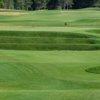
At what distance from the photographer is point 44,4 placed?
10656 cm

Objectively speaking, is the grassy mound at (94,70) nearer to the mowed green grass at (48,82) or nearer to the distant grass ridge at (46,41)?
the mowed green grass at (48,82)

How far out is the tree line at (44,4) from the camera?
3947 inches

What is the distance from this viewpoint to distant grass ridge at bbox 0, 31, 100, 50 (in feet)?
79.6

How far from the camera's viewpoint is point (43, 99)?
809 cm

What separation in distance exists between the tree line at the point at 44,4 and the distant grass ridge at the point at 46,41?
69.1 meters

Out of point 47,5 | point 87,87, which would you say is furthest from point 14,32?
point 47,5

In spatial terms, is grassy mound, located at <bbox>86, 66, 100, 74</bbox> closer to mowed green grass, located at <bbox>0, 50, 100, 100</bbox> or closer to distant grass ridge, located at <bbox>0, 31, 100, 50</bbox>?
mowed green grass, located at <bbox>0, 50, 100, 100</bbox>

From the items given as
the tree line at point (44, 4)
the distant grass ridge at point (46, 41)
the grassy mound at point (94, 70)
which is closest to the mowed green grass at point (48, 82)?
the grassy mound at point (94, 70)

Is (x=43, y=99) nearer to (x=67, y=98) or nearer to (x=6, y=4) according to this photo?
(x=67, y=98)

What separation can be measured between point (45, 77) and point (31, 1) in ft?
311

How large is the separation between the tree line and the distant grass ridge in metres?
69.1

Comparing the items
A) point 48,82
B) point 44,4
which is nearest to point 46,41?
point 48,82

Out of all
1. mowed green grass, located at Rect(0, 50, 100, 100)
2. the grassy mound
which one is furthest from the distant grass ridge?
the grassy mound

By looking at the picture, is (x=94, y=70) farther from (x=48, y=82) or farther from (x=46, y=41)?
(x=46, y=41)
